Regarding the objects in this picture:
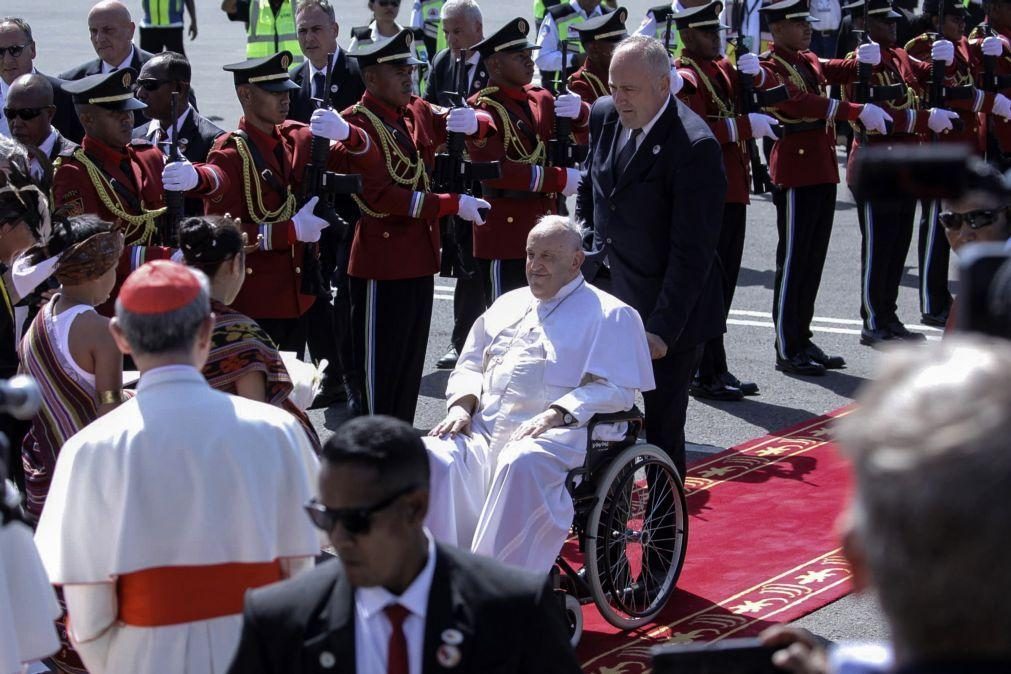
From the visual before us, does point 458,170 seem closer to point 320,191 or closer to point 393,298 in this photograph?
point 393,298

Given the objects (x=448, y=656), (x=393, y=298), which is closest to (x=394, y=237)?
(x=393, y=298)

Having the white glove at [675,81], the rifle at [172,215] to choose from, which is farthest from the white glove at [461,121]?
the rifle at [172,215]

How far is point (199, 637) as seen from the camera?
3154mm

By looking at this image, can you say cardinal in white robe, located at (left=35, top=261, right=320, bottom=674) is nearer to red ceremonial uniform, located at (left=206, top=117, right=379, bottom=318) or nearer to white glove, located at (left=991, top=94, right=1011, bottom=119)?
red ceremonial uniform, located at (left=206, top=117, right=379, bottom=318)

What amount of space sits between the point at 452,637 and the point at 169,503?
82 cm

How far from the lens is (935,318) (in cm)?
986

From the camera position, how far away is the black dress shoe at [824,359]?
29.0 feet

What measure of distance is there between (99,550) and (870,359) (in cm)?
657

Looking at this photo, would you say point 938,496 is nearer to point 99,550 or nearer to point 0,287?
point 99,550

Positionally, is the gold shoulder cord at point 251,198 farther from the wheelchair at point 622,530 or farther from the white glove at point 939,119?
the white glove at point 939,119

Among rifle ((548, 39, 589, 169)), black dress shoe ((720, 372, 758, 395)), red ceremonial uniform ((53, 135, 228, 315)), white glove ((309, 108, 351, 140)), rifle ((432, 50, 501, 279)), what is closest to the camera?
red ceremonial uniform ((53, 135, 228, 315))

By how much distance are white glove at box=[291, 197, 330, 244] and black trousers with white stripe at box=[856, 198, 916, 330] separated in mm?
4021

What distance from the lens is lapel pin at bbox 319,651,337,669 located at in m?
2.50

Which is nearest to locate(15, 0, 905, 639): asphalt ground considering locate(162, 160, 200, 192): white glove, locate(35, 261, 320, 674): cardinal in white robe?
locate(162, 160, 200, 192): white glove
